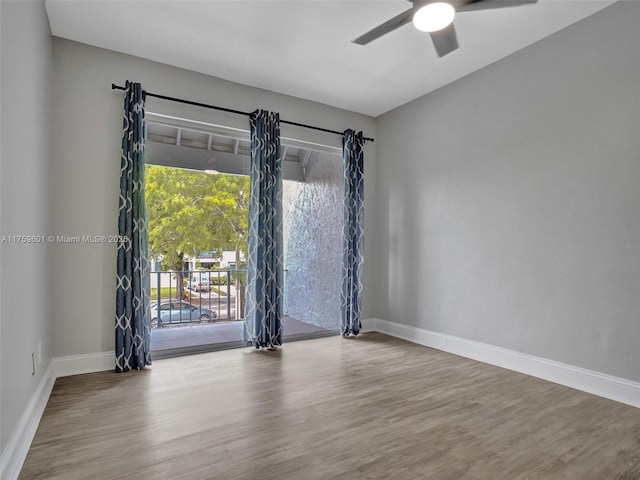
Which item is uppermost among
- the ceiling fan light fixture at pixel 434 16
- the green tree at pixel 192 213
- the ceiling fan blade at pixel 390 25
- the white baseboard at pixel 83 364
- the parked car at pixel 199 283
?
the ceiling fan blade at pixel 390 25

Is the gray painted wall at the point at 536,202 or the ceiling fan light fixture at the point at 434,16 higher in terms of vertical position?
the ceiling fan light fixture at the point at 434,16

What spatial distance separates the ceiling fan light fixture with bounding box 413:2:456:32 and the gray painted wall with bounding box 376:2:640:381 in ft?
4.59

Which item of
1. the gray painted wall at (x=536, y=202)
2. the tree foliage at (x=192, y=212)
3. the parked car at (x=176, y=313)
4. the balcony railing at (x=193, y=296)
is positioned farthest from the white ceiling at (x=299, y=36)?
the parked car at (x=176, y=313)

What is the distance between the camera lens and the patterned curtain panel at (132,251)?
326 centimetres

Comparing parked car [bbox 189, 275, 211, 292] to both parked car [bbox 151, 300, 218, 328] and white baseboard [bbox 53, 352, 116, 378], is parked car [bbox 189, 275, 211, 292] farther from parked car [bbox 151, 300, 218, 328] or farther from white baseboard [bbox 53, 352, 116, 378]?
white baseboard [bbox 53, 352, 116, 378]

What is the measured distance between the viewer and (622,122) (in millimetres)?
2697

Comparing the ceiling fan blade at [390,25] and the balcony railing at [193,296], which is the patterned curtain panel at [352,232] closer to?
the balcony railing at [193,296]

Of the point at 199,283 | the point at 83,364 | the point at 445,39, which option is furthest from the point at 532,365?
the point at 83,364

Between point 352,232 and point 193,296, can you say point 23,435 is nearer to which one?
point 193,296

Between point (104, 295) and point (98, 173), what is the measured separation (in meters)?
1.09

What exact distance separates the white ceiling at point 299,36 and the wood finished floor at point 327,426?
113 inches

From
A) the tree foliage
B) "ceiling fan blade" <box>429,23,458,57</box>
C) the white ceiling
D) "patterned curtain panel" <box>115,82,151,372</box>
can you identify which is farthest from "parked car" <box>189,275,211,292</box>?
"ceiling fan blade" <box>429,23,458,57</box>

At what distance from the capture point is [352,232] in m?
4.65

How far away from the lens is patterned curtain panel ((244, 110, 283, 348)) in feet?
12.9
